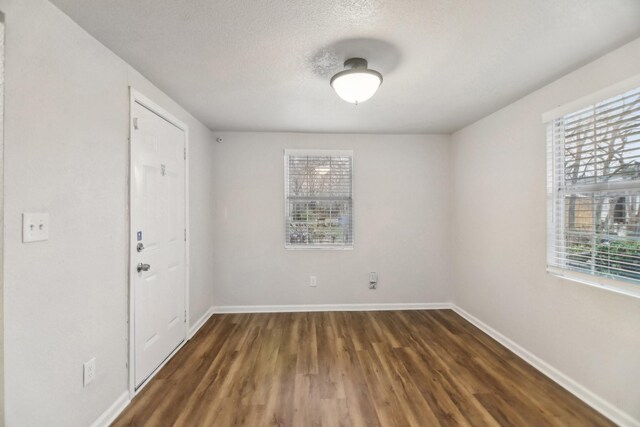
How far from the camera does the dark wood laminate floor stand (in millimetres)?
1758

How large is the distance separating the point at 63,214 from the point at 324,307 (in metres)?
2.89

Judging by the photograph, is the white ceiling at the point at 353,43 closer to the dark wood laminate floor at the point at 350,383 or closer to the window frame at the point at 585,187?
the window frame at the point at 585,187

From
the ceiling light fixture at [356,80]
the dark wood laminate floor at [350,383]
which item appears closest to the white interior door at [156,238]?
the dark wood laminate floor at [350,383]

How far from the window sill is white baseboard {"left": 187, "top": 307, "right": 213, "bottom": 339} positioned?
3.39 meters

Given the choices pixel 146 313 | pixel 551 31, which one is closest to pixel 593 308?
pixel 551 31

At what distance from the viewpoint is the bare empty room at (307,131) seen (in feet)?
4.42

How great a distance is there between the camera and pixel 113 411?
175cm

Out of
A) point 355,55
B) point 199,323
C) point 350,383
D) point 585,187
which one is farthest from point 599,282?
point 199,323

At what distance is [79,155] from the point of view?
4.97ft

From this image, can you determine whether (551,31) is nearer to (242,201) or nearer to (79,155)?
(79,155)

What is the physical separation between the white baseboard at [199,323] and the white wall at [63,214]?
1.04m

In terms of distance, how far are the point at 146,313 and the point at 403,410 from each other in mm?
→ 2002

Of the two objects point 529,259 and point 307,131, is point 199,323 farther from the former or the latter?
point 529,259

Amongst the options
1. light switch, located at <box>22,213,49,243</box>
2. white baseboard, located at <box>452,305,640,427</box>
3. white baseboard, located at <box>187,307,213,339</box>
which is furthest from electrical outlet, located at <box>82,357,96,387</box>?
white baseboard, located at <box>452,305,640,427</box>
